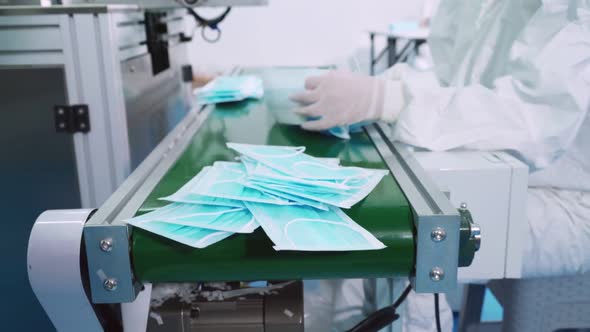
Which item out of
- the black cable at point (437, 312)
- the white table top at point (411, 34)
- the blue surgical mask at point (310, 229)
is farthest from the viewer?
the white table top at point (411, 34)

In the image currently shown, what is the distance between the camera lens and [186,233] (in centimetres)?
50

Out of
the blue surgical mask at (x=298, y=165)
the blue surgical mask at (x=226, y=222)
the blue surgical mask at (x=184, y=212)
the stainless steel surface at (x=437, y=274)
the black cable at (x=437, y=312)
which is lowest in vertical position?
the black cable at (x=437, y=312)

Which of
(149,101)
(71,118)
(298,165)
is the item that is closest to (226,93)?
(149,101)

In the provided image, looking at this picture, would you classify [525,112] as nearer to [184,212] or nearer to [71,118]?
[184,212]

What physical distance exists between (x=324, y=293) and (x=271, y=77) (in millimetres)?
748

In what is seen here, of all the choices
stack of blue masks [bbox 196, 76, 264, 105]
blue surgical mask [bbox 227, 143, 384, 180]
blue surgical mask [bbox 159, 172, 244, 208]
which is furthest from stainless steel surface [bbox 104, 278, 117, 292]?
stack of blue masks [bbox 196, 76, 264, 105]

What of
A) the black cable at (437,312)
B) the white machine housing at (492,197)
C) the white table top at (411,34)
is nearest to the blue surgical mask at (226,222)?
the white machine housing at (492,197)

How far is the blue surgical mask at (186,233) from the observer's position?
→ 485 mm

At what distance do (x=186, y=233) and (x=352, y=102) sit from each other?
0.48m

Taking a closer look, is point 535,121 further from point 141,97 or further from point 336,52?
point 336,52

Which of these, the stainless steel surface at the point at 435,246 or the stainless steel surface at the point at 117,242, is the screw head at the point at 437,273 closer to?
the stainless steel surface at the point at 435,246

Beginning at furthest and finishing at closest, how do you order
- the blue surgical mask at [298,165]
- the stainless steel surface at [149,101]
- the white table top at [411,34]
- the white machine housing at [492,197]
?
the white table top at [411,34] → the stainless steel surface at [149,101] → the white machine housing at [492,197] → the blue surgical mask at [298,165]

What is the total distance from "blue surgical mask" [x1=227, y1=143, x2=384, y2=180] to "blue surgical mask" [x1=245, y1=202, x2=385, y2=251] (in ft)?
0.20

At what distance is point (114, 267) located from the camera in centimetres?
50
